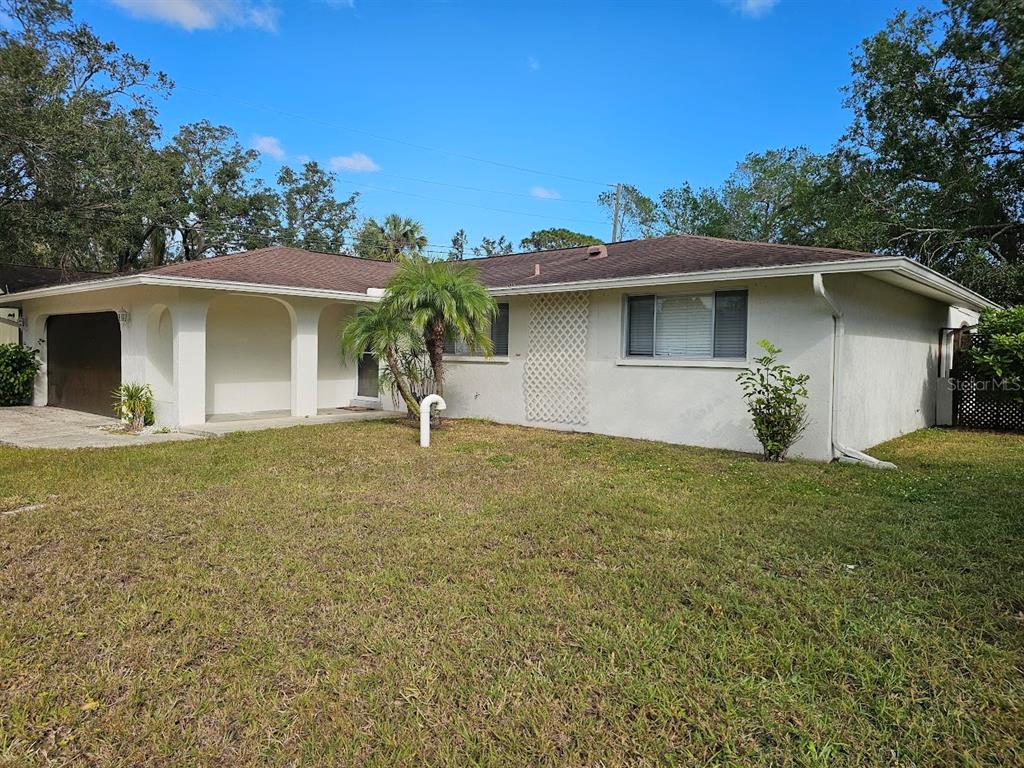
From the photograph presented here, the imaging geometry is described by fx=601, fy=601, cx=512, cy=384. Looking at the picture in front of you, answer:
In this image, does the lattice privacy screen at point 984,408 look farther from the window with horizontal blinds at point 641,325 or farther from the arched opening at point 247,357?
the arched opening at point 247,357

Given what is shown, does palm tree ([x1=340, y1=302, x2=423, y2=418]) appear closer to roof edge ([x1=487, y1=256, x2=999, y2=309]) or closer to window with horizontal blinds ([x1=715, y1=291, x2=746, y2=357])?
roof edge ([x1=487, y1=256, x2=999, y2=309])

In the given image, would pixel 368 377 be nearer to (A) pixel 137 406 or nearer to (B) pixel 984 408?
(A) pixel 137 406

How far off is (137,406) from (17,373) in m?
7.08

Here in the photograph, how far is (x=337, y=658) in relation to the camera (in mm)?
3082

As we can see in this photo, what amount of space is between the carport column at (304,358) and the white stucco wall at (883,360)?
9381 millimetres

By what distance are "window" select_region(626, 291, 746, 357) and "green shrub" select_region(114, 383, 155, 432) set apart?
885 centimetres

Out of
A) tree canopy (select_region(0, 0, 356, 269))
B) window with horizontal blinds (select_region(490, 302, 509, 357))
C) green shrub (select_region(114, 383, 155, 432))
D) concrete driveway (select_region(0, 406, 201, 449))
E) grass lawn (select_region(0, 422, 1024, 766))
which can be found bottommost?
grass lawn (select_region(0, 422, 1024, 766))

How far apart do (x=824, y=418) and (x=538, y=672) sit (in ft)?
22.2

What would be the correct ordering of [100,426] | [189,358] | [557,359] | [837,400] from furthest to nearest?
[100,426]
[557,359]
[189,358]
[837,400]

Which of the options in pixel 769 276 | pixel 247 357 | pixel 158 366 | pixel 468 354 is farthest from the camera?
pixel 247 357

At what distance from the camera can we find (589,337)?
418 inches

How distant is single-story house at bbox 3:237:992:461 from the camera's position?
841 cm

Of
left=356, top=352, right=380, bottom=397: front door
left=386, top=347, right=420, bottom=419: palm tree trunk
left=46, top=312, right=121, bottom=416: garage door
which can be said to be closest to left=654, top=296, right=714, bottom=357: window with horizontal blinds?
left=386, top=347, right=420, bottom=419: palm tree trunk

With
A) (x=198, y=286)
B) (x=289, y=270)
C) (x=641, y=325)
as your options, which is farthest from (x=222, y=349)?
(x=641, y=325)
